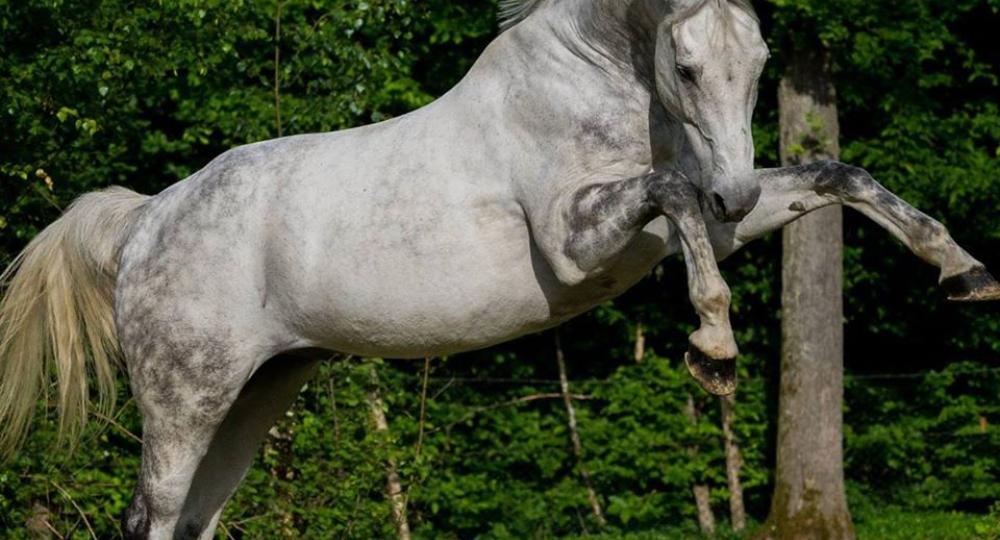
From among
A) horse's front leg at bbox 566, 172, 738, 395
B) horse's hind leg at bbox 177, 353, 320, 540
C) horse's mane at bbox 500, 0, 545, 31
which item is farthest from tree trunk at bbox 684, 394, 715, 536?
horse's front leg at bbox 566, 172, 738, 395

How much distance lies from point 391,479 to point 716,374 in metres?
5.13

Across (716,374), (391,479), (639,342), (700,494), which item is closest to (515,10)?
(716,374)

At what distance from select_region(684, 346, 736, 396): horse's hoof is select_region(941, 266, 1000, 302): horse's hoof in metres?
0.66

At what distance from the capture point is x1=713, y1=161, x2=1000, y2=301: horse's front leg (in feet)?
14.7

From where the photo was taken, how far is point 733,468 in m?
12.4

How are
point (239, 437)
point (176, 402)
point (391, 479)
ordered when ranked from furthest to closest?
point (391, 479) < point (239, 437) < point (176, 402)

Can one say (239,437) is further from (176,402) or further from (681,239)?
(681,239)

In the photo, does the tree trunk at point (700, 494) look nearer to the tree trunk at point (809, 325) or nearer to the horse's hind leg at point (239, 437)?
the tree trunk at point (809, 325)

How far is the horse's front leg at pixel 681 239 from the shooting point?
4.41 metres

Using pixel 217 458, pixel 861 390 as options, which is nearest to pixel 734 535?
pixel 861 390

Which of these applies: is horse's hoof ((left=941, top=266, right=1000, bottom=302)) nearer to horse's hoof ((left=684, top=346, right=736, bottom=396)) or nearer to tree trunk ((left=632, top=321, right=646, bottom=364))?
horse's hoof ((left=684, top=346, right=736, bottom=396))

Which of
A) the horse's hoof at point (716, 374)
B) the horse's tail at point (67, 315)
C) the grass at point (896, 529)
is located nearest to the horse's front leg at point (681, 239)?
the horse's hoof at point (716, 374)

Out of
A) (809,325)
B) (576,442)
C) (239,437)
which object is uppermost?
(239,437)

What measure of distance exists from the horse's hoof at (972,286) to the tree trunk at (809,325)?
21.7 feet
